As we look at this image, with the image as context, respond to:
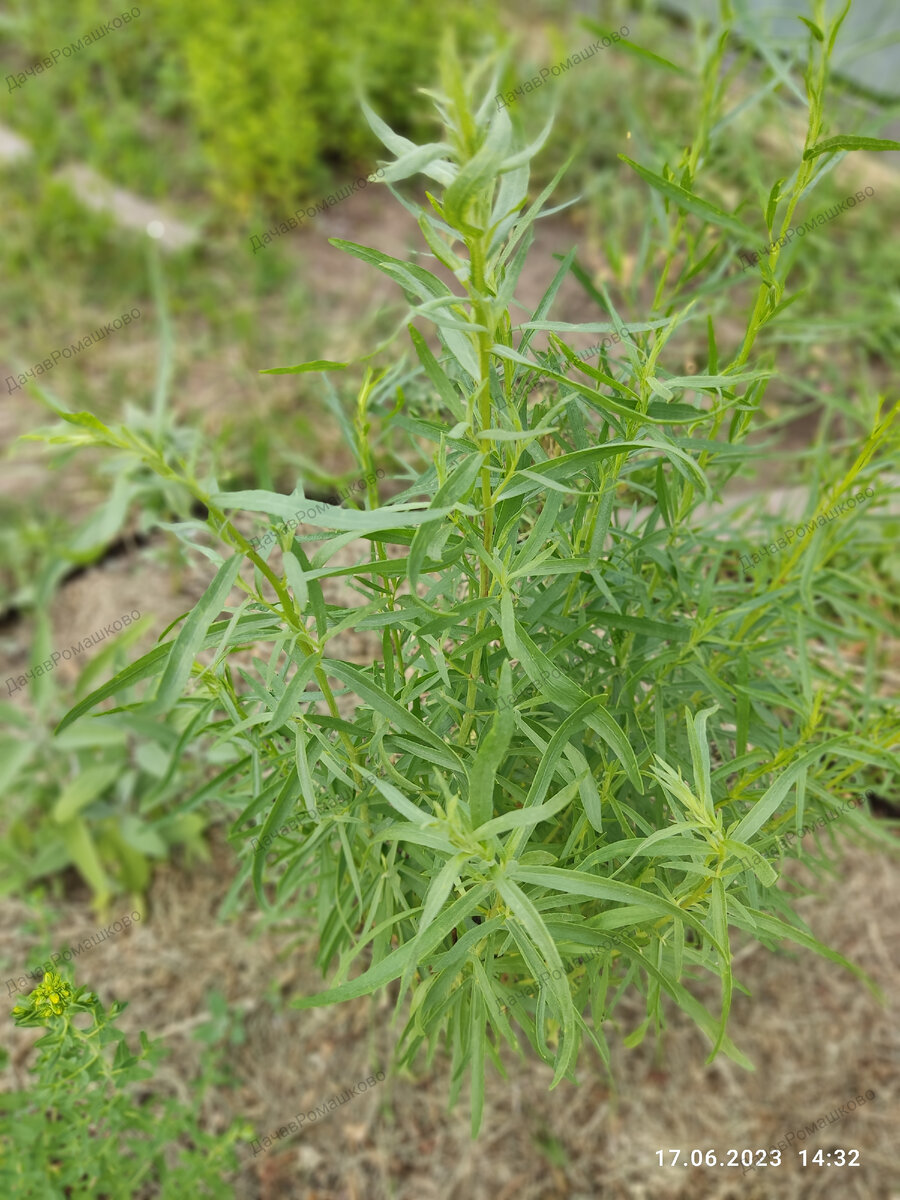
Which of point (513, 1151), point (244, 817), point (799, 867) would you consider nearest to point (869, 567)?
point (799, 867)

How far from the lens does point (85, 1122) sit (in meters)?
1.23

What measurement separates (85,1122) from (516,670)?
870 millimetres

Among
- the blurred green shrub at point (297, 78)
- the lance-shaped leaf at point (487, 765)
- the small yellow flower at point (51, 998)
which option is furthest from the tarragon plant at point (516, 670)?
the blurred green shrub at point (297, 78)

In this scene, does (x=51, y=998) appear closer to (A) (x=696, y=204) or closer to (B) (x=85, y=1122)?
(B) (x=85, y=1122)

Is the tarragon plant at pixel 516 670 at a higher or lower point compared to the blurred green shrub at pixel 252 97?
lower

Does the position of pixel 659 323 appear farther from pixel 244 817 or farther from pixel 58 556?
pixel 58 556

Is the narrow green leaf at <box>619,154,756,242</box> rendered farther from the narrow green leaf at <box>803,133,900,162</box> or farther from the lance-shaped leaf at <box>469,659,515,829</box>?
the lance-shaped leaf at <box>469,659,515,829</box>

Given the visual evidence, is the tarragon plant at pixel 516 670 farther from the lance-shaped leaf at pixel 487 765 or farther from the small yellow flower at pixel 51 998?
the small yellow flower at pixel 51 998

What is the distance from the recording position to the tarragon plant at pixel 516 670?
771 millimetres

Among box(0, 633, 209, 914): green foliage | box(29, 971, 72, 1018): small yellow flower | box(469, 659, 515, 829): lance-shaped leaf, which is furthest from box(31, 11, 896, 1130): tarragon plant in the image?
box(0, 633, 209, 914): green foliage

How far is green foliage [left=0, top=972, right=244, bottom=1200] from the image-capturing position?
42.7 inches

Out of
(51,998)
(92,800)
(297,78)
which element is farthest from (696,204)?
(297,78)

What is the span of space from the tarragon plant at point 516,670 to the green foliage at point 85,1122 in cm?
28

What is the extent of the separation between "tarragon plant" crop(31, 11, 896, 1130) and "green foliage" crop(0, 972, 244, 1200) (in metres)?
0.28
